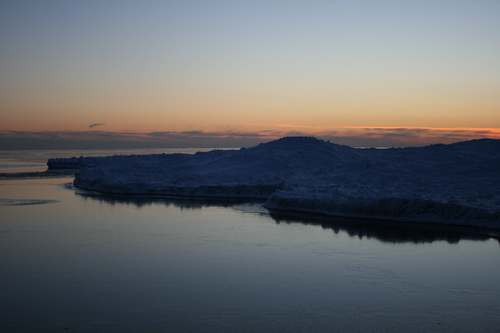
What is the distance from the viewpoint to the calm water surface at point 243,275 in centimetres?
615

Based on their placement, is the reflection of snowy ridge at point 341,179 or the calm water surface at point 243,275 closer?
the calm water surface at point 243,275

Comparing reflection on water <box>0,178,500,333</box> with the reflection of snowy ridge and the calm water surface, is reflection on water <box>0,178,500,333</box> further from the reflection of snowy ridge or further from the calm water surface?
the reflection of snowy ridge

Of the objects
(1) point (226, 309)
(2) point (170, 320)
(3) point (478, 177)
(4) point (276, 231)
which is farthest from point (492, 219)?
(2) point (170, 320)

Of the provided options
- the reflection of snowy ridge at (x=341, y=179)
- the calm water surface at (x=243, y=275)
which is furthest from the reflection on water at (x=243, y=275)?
the reflection of snowy ridge at (x=341, y=179)

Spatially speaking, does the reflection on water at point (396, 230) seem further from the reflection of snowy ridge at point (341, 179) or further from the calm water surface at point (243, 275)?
the reflection of snowy ridge at point (341, 179)

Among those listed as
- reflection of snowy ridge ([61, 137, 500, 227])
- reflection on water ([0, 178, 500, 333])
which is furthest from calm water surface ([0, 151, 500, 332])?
reflection of snowy ridge ([61, 137, 500, 227])

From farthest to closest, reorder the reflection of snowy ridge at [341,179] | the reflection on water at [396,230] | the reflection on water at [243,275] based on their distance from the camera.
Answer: the reflection of snowy ridge at [341,179]
the reflection on water at [396,230]
the reflection on water at [243,275]

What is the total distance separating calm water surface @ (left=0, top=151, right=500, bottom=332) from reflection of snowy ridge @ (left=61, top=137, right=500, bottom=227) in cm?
114

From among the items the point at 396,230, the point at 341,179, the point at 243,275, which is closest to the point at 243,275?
the point at 243,275

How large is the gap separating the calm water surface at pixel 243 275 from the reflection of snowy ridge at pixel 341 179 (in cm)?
114

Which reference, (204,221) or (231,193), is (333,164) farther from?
(204,221)

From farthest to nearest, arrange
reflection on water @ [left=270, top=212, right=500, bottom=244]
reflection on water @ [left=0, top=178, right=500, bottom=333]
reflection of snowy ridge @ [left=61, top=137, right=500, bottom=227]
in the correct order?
reflection of snowy ridge @ [left=61, top=137, right=500, bottom=227], reflection on water @ [left=270, top=212, right=500, bottom=244], reflection on water @ [left=0, top=178, right=500, bottom=333]

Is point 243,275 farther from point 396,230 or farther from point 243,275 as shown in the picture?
point 396,230

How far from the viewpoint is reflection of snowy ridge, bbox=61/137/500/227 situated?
14.5 m
